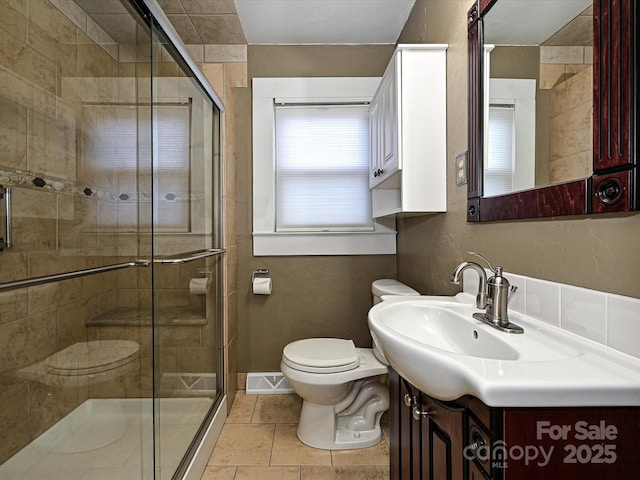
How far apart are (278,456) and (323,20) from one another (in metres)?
2.39

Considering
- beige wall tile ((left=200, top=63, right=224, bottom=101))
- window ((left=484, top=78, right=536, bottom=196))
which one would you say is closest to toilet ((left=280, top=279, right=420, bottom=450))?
window ((left=484, top=78, right=536, bottom=196))

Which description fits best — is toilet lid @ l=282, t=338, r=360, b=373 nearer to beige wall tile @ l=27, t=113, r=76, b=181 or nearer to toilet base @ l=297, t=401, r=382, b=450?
toilet base @ l=297, t=401, r=382, b=450

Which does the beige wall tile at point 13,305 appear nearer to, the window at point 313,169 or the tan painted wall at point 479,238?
the tan painted wall at point 479,238

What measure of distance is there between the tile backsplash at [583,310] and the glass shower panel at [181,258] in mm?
1245

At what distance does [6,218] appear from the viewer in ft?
3.09

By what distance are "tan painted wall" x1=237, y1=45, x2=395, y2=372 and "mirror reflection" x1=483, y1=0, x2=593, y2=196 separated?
134 cm

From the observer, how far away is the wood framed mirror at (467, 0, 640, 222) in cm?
74

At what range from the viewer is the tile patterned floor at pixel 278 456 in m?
1.69

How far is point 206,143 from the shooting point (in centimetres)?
198

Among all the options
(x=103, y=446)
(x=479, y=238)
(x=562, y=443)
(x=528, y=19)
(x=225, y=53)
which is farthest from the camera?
(x=225, y=53)

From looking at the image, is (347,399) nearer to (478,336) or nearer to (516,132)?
(478,336)

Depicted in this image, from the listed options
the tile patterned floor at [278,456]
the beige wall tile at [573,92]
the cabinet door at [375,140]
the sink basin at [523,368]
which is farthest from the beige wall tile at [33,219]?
the cabinet door at [375,140]

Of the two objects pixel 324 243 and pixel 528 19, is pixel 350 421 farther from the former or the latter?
pixel 528 19

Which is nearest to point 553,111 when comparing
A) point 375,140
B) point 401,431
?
point 401,431
